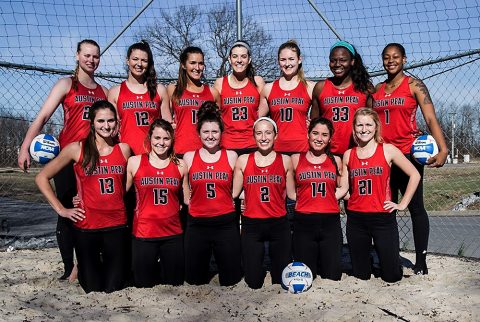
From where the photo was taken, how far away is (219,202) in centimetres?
440

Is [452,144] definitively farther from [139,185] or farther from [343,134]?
[139,185]

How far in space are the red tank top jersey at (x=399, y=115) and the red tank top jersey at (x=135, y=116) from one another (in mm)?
2054

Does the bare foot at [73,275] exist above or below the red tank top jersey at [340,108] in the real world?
below

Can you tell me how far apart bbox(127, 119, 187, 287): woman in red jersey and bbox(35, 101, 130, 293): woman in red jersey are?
131mm

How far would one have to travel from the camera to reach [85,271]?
14.3 feet

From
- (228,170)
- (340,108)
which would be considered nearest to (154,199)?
(228,170)

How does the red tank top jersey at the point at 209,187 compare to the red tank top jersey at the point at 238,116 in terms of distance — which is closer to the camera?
the red tank top jersey at the point at 209,187

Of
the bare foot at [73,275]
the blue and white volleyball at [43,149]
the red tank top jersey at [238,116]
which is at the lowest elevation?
→ the bare foot at [73,275]

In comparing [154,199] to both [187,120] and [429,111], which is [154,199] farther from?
[429,111]

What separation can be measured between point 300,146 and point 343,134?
16.1 inches

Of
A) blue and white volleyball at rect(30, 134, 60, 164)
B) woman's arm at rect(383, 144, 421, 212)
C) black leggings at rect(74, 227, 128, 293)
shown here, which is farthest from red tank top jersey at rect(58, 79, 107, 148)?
woman's arm at rect(383, 144, 421, 212)

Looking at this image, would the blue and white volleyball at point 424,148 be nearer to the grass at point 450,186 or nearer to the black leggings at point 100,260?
the black leggings at point 100,260

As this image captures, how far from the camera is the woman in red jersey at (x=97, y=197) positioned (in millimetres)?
4250

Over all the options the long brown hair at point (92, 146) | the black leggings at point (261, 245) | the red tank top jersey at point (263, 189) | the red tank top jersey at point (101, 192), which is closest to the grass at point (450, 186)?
the black leggings at point (261, 245)
